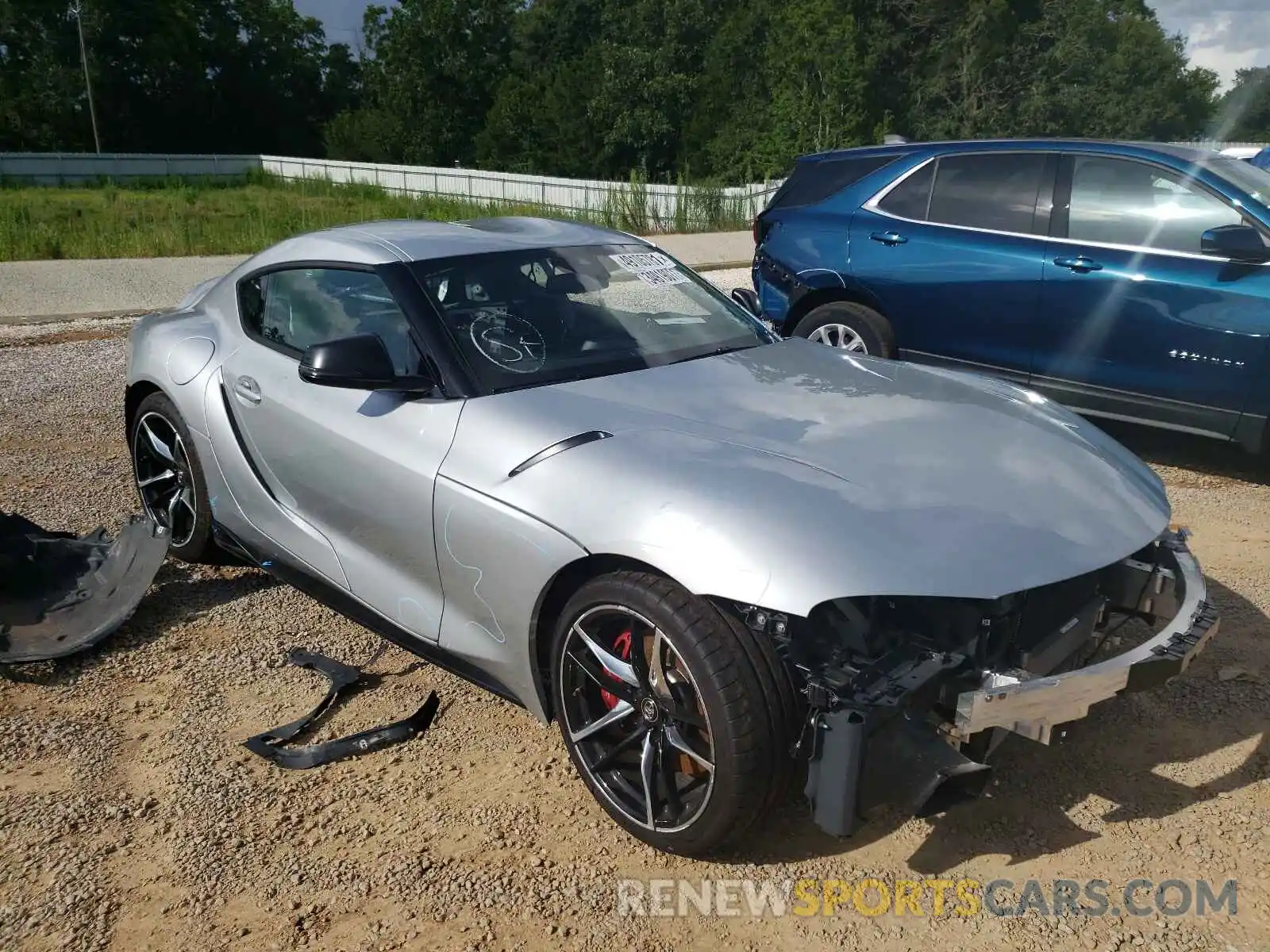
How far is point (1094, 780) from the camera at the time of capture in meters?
3.04

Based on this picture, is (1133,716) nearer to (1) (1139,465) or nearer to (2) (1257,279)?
(1) (1139,465)

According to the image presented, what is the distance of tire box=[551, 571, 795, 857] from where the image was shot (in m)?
→ 2.42

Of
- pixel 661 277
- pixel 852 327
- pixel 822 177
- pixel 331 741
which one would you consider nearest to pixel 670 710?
pixel 331 741

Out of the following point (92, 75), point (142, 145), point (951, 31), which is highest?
point (951, 31)

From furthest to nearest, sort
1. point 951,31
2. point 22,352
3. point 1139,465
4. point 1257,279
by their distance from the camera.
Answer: point 951,31, point 22,352, point 1257,279, point 1139,465

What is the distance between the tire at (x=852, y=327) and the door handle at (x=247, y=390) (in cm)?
367

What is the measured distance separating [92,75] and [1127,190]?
194 feet

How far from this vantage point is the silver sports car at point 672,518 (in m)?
2.41

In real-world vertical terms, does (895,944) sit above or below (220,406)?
below

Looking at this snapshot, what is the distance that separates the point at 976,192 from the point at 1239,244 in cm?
161

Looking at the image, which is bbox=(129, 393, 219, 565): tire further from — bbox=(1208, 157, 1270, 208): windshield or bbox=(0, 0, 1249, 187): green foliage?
bbox=(0, 0, 1249, 187): green foliage

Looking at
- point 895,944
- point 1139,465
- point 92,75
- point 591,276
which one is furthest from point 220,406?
point 92,75

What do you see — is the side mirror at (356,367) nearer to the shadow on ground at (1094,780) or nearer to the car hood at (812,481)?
the car hood at (812,481)

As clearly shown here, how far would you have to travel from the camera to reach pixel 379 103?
188ft
